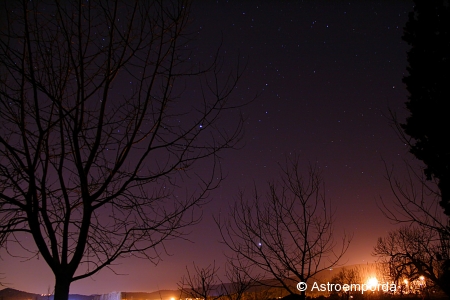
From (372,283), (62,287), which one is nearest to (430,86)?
(62,287)

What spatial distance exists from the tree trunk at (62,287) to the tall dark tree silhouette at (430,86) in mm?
6950

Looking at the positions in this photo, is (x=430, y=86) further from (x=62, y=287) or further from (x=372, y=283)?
(x=372, y=283)

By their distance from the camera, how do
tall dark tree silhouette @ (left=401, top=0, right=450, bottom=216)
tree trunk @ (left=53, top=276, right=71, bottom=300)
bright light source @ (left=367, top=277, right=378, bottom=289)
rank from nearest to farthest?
tree trunk @ (left=53, top=276, right=71, bottom=300), tall dark tree silhouette @ (left=401, top=0, right=450, bottom=216), bright light source @ (left=367, top=277, right=378, bottom=289)

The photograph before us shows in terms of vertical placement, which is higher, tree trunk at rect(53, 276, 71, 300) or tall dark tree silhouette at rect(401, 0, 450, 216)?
tall dark tree silhouette at rect(401, 0, 450, 216)

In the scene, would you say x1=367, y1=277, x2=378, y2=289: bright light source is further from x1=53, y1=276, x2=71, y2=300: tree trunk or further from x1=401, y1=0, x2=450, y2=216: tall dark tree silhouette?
x1=53, y1=276, x2=71, y2=300: tree trunk

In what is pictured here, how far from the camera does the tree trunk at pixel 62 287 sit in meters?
2.35

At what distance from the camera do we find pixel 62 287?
7.80ft

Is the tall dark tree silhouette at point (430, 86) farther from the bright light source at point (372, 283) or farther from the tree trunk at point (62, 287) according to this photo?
the bright light source at point (372, 283)

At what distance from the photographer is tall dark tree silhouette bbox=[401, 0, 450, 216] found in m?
7.92

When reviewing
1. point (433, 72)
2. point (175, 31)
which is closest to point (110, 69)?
point (175, 31)

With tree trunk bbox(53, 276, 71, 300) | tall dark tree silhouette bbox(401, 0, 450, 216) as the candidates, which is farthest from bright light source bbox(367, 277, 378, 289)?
tree trunk bbox(53, 276, 71, 300)

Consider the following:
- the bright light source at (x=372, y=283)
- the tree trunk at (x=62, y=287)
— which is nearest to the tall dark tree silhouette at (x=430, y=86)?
the tree trunk at (x=62, y=287)

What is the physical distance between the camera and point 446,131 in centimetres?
824

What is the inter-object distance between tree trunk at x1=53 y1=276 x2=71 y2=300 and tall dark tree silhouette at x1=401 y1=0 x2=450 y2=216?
6950 millimetres
